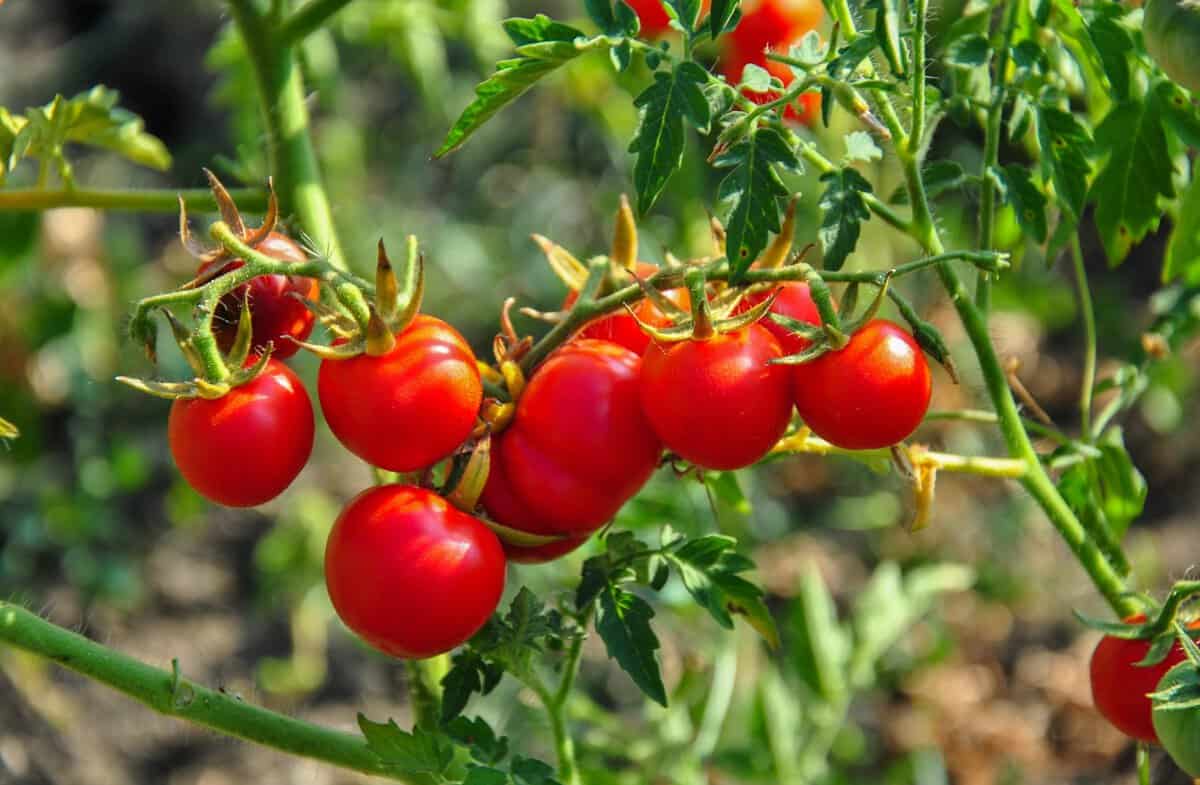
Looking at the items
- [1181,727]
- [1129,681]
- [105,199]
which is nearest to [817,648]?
[1129,681]

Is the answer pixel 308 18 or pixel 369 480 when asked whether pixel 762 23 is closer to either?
pixel 308 18

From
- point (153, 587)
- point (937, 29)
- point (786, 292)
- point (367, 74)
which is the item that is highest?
A: point (786, 292)

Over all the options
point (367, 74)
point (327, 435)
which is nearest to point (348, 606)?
point (327, 435)

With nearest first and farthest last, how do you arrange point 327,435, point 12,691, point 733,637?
point 733,637
point 12,691
point 327,435

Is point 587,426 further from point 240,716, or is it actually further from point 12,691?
point 12,691

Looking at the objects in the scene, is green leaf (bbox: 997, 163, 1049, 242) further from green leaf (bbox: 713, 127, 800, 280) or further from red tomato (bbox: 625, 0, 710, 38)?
red tomato (bbox: 625, 0, 710, 38)

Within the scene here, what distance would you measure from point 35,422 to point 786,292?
183 centimetres

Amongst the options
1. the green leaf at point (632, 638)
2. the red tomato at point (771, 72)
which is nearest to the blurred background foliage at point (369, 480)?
the red tomato at point (771, 72)

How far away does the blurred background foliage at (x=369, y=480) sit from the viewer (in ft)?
6.95

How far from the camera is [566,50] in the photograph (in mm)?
906

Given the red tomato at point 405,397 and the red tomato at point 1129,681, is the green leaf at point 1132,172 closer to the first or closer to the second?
the red tomato at point 1129,681

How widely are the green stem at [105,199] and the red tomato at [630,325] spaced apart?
370mm

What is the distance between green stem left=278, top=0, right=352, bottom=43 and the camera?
1175 millimetres

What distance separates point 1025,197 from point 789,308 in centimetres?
19
